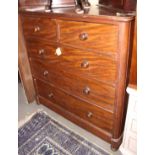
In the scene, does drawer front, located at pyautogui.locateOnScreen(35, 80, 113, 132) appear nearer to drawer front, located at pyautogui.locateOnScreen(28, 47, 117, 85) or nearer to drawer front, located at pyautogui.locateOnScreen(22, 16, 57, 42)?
drawer front, located at pyautogui.locateOnScreen(28, 47, 117, 85)

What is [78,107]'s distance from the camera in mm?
1510

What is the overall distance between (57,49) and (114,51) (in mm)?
514

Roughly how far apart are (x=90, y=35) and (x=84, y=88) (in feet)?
1.42

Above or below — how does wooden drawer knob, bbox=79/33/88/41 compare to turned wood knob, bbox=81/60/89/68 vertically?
above

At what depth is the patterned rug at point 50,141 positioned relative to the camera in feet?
4.75

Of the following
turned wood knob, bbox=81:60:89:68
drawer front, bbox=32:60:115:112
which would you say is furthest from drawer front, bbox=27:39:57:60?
turned wood knob, bbox=81:60:89:68

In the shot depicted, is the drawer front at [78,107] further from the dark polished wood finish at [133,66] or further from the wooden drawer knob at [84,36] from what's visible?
the wooden drawer knob at [84,36]

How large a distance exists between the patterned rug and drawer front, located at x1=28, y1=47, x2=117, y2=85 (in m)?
0.61

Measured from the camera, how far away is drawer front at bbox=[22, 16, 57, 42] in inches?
51.5

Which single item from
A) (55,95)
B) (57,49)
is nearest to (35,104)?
(55,95)

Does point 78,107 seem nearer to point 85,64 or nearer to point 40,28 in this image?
point 85,64

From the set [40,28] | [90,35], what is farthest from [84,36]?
[40,28]
